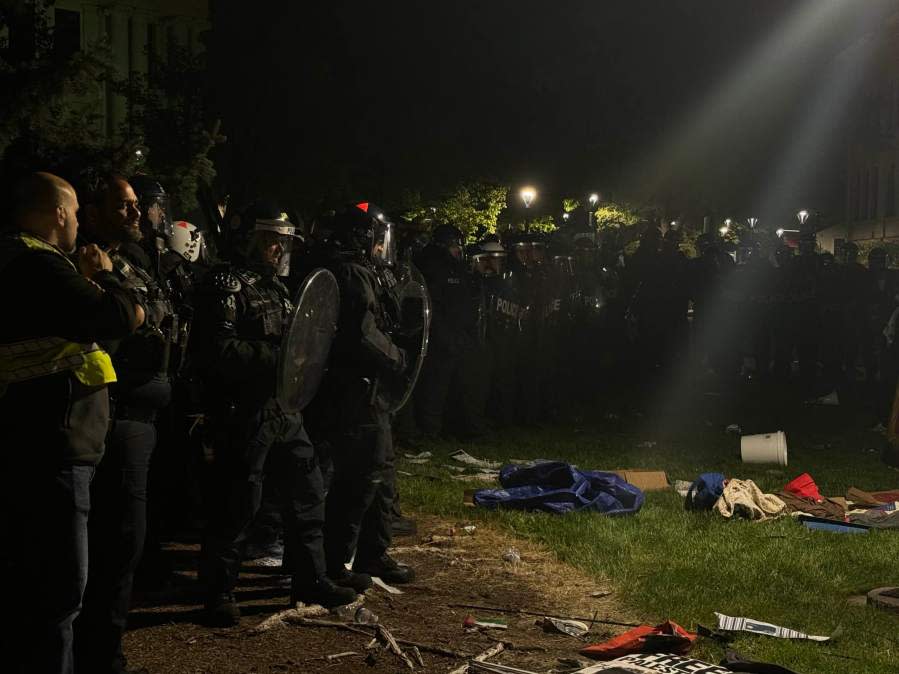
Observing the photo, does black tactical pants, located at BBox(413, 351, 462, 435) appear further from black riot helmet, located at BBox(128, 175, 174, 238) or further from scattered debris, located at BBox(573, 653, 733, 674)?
scattered debris, located at BBox(573, 653, 733, 674)

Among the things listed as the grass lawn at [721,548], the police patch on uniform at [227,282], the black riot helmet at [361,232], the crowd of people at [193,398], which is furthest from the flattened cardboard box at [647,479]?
the police patch on uniform at [227,282]

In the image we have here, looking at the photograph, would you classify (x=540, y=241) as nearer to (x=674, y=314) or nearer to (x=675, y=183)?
(x=674, y=314)

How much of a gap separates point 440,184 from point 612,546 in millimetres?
28833

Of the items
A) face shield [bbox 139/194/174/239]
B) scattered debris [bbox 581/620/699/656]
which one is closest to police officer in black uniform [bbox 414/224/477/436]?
face shield [bbox 139/194/174/239]

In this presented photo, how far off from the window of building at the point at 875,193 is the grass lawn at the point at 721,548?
186ft

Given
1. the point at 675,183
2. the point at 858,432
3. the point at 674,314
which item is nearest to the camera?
the point at 858,432

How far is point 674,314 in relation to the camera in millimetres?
17516

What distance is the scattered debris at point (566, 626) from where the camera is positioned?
6273mm

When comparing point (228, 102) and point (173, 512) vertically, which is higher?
point (228, 102)

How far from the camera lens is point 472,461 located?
39.0 feet

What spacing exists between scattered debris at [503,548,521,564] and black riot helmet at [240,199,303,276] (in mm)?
2694

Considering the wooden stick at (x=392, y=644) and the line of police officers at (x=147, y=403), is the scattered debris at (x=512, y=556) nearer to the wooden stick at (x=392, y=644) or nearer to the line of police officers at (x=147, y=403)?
the line of police officers at (x=147, y=403)

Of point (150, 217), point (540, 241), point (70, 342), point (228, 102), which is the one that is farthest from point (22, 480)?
point (228, 102)

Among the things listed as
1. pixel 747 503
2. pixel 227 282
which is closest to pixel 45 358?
pixel 227 282
